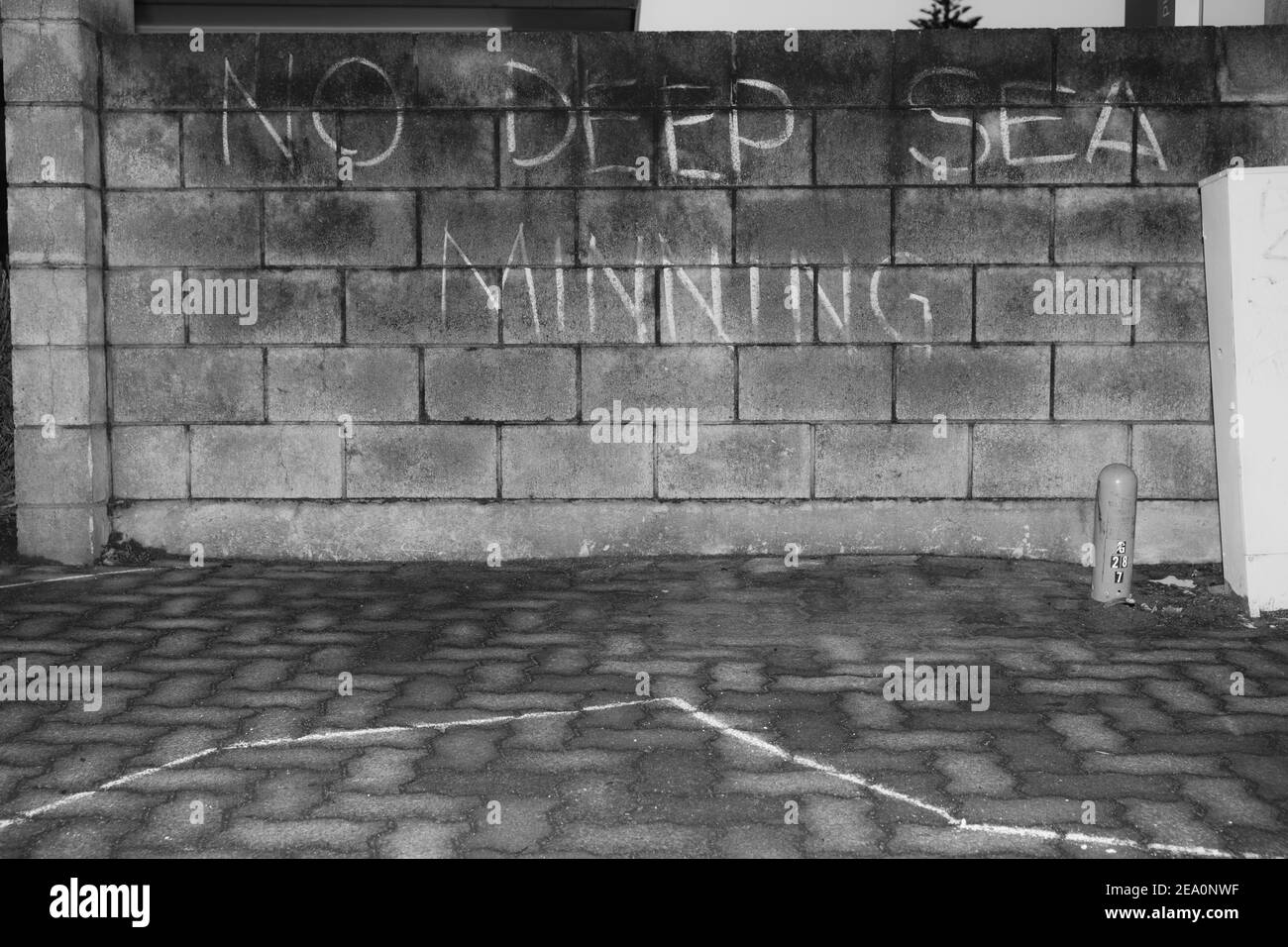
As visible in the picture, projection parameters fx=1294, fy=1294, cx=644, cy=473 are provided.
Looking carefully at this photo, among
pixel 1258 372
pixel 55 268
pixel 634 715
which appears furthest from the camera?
pixel 55 268

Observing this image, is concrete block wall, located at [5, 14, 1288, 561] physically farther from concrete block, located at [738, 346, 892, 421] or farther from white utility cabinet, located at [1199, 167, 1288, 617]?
white utility cabinet, located at [1199, 167, 1288, 617]

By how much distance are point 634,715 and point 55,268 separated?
416 centimetres

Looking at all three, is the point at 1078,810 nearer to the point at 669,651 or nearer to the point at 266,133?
the point at 669,651

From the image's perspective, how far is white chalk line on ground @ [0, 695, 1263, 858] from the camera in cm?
328

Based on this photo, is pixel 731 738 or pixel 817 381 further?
pixel 817 381

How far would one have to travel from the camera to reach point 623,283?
669cm

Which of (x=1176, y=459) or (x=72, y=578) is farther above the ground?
(x=1176, y=459)

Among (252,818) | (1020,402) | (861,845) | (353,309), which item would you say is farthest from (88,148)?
(861,845)

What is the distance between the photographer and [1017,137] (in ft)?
21.7

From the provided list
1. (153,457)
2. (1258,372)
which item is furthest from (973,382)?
(153,457)

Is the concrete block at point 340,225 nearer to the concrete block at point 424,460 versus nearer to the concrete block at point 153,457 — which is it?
the concrete block at point 424,460

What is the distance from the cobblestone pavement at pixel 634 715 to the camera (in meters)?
3.38

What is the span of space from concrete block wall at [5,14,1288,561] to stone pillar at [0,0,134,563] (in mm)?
22

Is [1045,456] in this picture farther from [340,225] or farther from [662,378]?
[340,225]
